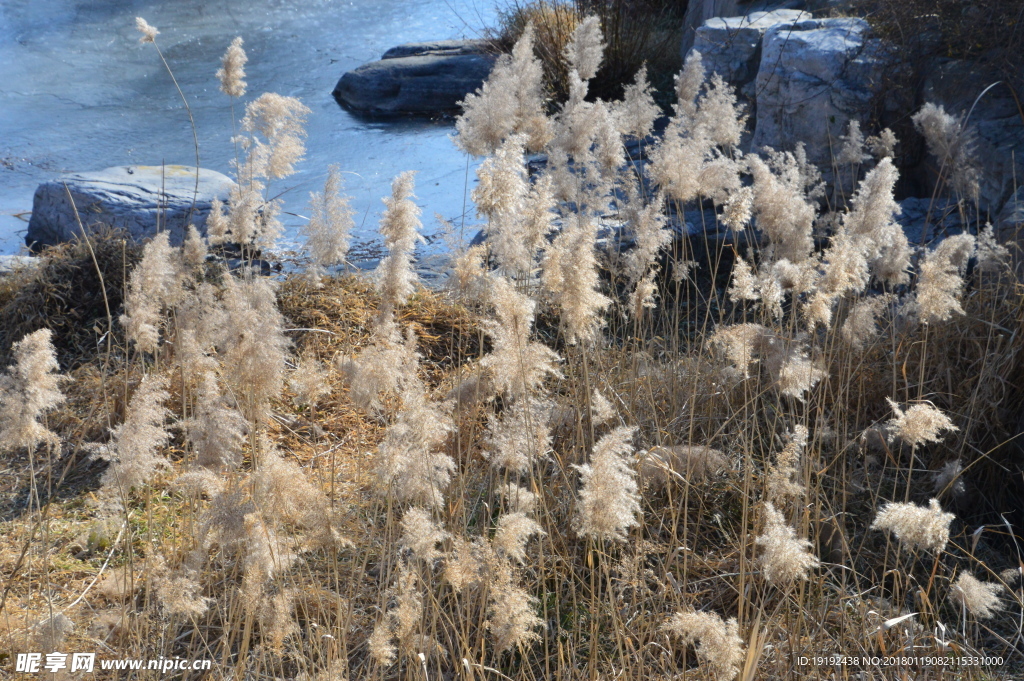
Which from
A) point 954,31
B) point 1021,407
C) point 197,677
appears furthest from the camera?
point 954,31

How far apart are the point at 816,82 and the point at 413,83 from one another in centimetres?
425

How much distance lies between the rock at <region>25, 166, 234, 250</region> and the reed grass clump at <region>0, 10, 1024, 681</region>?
1231 millimetres

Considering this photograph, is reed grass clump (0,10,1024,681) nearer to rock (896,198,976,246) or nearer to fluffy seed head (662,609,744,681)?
fluffy seed head (662,609,744,681)

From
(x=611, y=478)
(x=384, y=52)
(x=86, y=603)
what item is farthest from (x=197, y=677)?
(x=384, y=52)

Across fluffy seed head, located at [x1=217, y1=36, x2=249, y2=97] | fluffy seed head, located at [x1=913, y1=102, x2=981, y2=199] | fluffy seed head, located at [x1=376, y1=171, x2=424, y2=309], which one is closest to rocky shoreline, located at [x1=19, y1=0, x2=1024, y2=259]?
fluffy seed head, located at [x1=913, y1=102, x2=981, y2=199]

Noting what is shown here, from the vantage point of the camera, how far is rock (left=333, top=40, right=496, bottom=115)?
7.23 meters

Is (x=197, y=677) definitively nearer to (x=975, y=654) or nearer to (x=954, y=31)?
(x=975, y=654)

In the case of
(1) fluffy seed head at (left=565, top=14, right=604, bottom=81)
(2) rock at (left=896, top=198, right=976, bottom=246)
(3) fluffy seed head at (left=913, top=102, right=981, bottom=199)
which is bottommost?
(2) rock at (left=896, top=198, right=976, bottom=246)

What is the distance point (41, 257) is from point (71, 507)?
168 cm

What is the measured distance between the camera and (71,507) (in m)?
2.57

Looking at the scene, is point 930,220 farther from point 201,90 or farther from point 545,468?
point 201,90

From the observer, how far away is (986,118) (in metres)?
3.48

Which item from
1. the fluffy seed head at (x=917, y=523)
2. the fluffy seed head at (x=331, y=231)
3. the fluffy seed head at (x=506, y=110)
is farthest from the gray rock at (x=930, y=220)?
the fluffy seed head at (x=331, y=231)

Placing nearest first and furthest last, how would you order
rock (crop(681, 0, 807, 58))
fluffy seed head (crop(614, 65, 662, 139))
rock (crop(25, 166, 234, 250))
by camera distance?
fluffy seed head (crop(614, 65, 662, 139)), rock (crop(25, 166, 234, 250)), rock (crop(681, 0, 807, 58))
